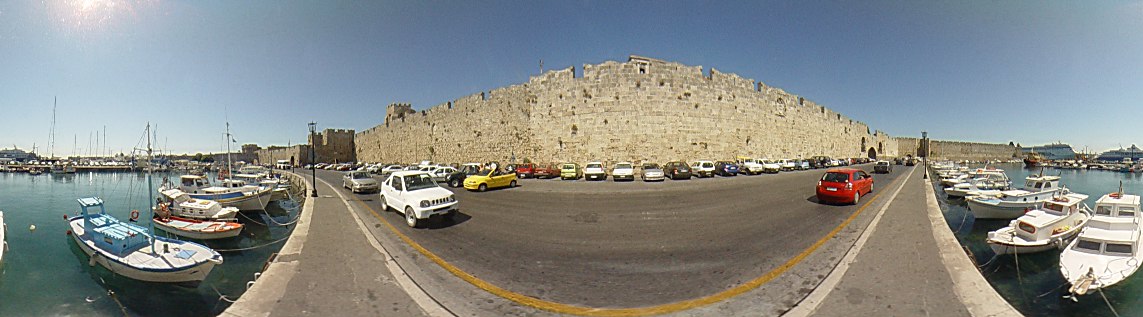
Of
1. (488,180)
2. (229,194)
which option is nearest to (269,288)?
(488,180)

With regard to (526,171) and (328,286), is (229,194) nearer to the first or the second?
(526,171)

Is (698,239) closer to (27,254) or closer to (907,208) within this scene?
(907,208)

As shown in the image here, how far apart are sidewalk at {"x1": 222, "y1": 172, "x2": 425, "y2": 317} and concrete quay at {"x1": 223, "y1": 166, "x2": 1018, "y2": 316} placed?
19 mm

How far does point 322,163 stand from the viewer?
174 feet

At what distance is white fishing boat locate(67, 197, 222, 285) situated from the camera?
626cm

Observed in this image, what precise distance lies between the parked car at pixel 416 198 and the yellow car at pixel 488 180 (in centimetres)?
510

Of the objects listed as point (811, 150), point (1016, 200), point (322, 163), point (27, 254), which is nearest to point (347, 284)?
point (27, 254)

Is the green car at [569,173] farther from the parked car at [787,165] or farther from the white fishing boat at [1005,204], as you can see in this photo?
the parked car at [787,165]

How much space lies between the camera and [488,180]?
15055 mm

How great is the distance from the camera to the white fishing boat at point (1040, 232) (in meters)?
7.01

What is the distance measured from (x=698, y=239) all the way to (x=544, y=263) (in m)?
2.73

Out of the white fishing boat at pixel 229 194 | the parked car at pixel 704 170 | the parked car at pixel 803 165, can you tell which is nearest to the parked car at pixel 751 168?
the parked car at pixel 704 170

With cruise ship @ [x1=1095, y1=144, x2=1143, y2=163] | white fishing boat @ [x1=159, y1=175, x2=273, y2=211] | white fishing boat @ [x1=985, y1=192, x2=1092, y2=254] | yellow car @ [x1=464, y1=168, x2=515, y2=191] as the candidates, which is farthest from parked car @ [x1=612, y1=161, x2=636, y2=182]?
cruise ship @ [x1=1095, y1=144, x2=1143, y2=163]

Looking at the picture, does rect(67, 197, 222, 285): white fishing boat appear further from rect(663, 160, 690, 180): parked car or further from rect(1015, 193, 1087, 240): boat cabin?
rect(663, 160, 690, 180): parked car
